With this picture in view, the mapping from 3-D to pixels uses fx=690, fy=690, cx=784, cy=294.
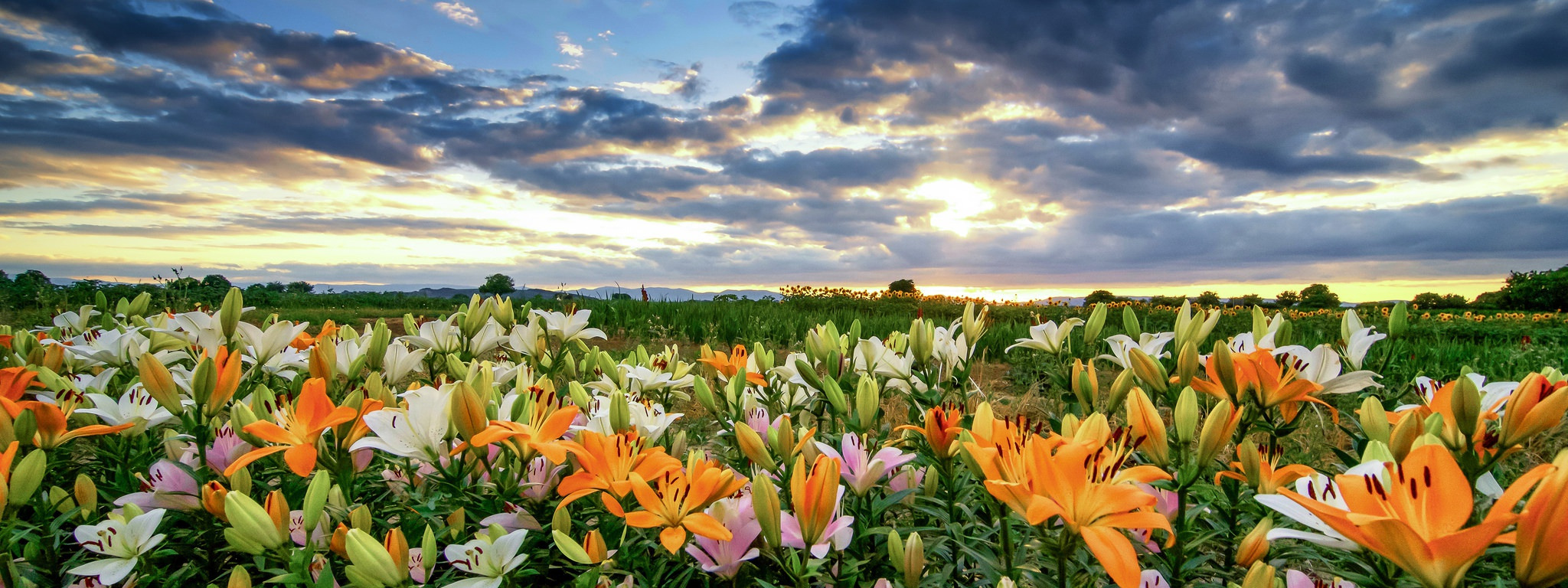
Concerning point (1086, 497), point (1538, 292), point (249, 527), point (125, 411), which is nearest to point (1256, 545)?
point (1086, 497)

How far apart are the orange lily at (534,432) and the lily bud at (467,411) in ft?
0.06

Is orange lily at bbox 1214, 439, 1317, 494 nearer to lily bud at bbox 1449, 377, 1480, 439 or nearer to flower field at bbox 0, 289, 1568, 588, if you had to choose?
flower field at bbox 0, 289, 1568, 588

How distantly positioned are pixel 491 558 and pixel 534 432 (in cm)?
26

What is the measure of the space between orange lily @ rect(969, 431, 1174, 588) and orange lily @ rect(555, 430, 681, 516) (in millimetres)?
534

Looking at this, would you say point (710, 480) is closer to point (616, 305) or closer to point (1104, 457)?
point (1104, 457)

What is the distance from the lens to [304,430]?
1.30m

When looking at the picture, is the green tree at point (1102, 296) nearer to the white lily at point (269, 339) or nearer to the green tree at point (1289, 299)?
the green tree at point (1289, 299)

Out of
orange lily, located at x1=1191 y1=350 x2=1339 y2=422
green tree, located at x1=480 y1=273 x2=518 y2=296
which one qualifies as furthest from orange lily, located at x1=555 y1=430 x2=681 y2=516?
green tree, located at x1=480 y1=273 x2=518 y2=296

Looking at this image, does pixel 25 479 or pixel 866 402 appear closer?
pixel 25 479

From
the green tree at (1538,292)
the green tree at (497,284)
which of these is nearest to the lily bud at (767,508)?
the green tree at (497,284)

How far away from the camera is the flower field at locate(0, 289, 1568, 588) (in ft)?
3.14

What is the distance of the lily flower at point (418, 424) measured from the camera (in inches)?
49.9

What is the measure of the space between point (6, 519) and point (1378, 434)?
114 inches

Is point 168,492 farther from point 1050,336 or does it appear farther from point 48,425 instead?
point 1050,336
